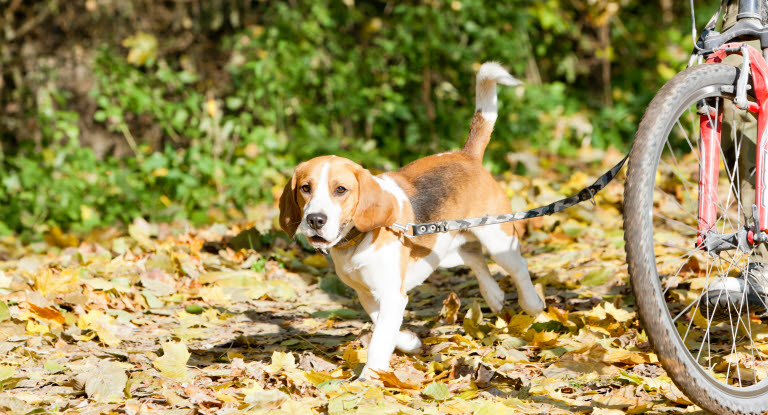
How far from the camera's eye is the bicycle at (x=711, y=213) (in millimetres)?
2443

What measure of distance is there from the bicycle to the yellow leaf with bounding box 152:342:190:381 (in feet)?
6.20

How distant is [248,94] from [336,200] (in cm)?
524

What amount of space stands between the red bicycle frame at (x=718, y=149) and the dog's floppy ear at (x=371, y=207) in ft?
3.97

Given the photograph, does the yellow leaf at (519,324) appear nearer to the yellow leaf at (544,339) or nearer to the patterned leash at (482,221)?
the yellow leaf at (544,339)

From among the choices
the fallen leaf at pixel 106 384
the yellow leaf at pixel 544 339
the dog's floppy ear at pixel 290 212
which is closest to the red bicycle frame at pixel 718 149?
the yellow leaf at pixel 544 339

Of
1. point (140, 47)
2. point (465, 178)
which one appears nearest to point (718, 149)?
point (465, 178)

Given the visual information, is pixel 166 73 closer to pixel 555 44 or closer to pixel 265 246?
pixel 265 246

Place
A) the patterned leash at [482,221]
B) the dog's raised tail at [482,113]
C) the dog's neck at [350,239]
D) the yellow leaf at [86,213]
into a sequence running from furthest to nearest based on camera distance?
1. the yellow leaf at [86,213]
2. the dog's raised tail at [482,113]
3. the dog's neck at [350,239]
4. the patterned leash at [482,221]

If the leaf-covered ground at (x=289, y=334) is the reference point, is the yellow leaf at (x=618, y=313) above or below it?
above

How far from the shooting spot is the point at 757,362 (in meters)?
3.19

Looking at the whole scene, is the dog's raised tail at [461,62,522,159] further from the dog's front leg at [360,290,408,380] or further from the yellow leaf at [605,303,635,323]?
the dog's front leg at [360,290,408,380]

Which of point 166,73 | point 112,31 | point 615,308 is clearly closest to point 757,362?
point 615,308

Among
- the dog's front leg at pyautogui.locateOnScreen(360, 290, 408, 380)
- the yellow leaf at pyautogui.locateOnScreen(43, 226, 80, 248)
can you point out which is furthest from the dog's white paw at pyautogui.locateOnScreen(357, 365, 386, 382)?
the yellow leaf at pyautogui.locateOnScreen(43, 226, 80, 248)

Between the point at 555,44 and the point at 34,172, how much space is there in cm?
644
